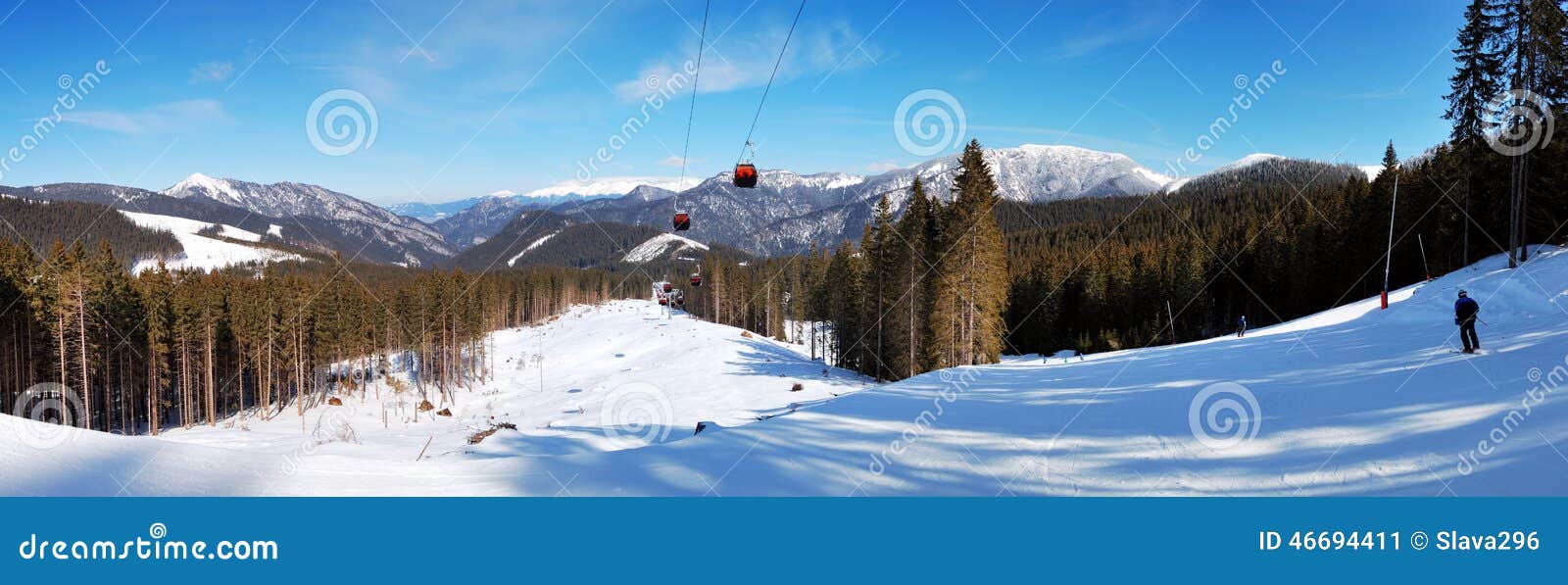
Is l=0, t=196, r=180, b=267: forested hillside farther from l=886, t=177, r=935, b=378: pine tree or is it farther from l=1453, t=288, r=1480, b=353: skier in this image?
l=1453, t=288, r=1480, b=353: skier

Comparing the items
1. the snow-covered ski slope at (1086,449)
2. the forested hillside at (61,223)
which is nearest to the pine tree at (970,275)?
the snow-covered ski slope at (1086,449)

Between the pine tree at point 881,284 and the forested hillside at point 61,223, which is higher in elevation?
the forested hillside at point 61,223

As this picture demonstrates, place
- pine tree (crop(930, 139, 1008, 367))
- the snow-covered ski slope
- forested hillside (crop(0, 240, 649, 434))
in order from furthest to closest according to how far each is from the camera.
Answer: forested hillside (crop(0, 240, 649, 434)) < pine tree (crop(930, 139, 1008, 367)) < the snow-covered ski slope

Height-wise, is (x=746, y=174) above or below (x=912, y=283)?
above

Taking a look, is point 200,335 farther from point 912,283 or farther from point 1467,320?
point 1467,320

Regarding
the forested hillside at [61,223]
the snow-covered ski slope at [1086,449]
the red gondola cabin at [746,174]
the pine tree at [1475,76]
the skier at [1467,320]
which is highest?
the forested hillside at [61,223]

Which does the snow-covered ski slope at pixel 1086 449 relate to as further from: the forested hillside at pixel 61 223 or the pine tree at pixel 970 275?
the forested hillside at pixel 61 223

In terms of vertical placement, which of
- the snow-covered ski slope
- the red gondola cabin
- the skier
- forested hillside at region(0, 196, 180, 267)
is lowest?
the snow-covered ski slope

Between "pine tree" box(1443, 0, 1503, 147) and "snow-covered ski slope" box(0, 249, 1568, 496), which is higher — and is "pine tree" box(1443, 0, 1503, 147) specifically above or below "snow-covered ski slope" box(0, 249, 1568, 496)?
above

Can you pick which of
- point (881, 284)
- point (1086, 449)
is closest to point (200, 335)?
point (881, 284)

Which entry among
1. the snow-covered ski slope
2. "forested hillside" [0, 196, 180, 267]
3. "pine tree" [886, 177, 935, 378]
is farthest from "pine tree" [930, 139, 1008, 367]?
"forested hillside" [0, 196, 180, 267]

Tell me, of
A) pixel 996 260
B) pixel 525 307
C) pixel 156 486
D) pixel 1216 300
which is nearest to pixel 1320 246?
pixel 1216 300

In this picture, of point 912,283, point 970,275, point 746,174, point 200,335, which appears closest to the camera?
point 746,174

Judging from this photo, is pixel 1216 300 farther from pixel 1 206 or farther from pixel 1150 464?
pixel 1 206
